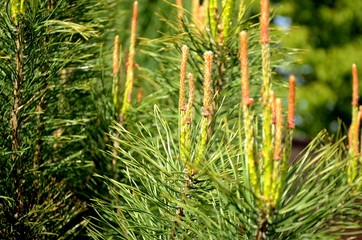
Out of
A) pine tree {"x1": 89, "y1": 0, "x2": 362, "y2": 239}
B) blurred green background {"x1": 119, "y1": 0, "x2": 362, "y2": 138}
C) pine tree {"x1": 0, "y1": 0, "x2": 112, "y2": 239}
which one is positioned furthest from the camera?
blurred green background {"x1": 119, "y1": 0, "x2": 362, "y2": 138}

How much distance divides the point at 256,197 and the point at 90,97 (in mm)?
527

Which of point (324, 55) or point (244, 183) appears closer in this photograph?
point (244, 183)

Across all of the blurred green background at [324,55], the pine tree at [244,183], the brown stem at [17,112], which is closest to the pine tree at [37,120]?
the brown stem at [17,112]

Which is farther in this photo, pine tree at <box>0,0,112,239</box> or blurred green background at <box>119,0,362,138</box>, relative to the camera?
blurred green background at <box>119,0,362,138</box>

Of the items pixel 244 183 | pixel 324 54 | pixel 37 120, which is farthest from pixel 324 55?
pixel 244 183

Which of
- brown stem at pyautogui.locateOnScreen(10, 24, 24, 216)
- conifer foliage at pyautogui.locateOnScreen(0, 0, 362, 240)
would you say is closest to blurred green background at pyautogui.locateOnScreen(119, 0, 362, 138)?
conifer foliage at pyautogui.locateOnScreen(0, 0, 362, 240)

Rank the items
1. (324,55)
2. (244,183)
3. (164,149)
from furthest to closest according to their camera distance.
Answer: (324,55) < (164,149) < (244,183)

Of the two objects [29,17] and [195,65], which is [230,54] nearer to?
[195,65]

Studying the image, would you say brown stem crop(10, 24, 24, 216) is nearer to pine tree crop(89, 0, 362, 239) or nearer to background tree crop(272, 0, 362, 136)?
pine tree crop(89, 0, 362, 239)

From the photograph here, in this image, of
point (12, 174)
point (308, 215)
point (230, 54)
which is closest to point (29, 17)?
point (12, 174)

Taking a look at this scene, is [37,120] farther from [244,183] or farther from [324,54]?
[324,54]

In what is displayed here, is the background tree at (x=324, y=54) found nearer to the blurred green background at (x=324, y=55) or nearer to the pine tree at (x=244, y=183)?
the blurred green background at (x=324, y=55)

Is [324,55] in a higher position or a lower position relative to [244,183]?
lower

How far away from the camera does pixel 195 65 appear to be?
1.00 m
